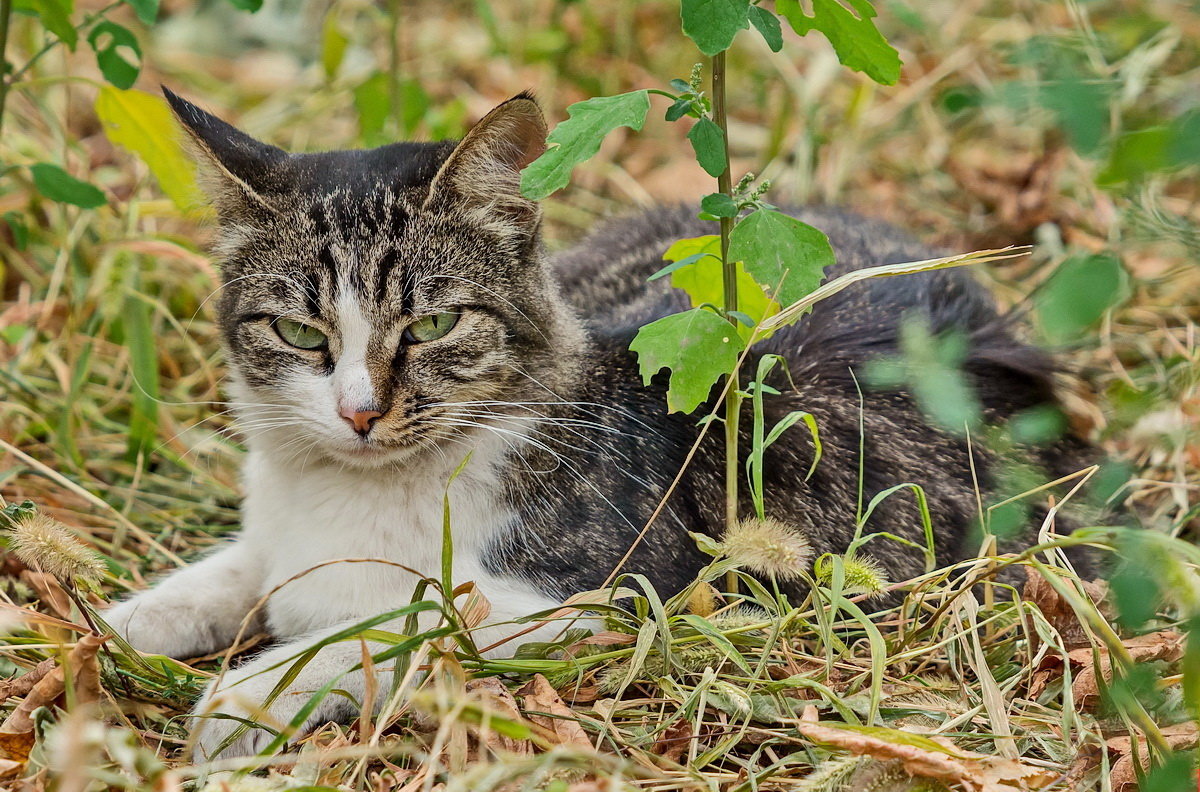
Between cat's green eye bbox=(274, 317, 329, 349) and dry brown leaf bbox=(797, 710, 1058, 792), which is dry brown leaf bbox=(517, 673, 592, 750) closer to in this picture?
dry brown leaf bbox=(797, 710, 1058, 792)

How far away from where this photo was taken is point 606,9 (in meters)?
6.92

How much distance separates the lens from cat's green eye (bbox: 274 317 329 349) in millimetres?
2773

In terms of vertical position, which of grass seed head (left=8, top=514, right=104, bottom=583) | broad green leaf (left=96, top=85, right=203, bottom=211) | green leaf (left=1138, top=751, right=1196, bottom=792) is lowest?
green leaf (left=1138, top=751, right=1196, bottom=792)

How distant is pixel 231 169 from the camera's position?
284 cm

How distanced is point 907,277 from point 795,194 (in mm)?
1763

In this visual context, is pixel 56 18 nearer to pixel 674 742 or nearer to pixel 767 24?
pixel 767 24

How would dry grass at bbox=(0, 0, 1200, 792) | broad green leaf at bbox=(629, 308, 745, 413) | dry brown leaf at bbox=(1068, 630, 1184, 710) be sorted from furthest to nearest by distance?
dry brown leaf at bbox=(1068, 630, 1184, 710), broad green leaf at bbox=(629, 308, 745, 413), dry grass at bbox=(0, 0, 1200, 792)

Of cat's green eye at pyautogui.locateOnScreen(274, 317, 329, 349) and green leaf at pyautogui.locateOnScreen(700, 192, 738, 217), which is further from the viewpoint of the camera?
cat's green eye at pyautogui.locateOnScreen(274, 317, 329, 349)

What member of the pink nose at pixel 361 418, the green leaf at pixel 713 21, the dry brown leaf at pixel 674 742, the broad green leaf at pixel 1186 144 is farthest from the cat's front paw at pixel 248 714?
the broad green leaf at pixel 1186 144

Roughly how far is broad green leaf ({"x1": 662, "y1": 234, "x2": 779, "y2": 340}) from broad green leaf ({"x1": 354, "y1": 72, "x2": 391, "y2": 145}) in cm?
207

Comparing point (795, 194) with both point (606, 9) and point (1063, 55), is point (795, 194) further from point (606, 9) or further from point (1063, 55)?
point (1063, 55)

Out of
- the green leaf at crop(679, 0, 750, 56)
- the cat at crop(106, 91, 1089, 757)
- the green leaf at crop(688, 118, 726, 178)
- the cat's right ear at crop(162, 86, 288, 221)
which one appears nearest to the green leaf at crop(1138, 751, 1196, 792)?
the cat at crop(106, 91, 1089, 757)

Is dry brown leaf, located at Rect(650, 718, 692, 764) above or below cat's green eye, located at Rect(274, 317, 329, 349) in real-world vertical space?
below

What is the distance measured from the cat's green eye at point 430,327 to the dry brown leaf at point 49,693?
94cm
